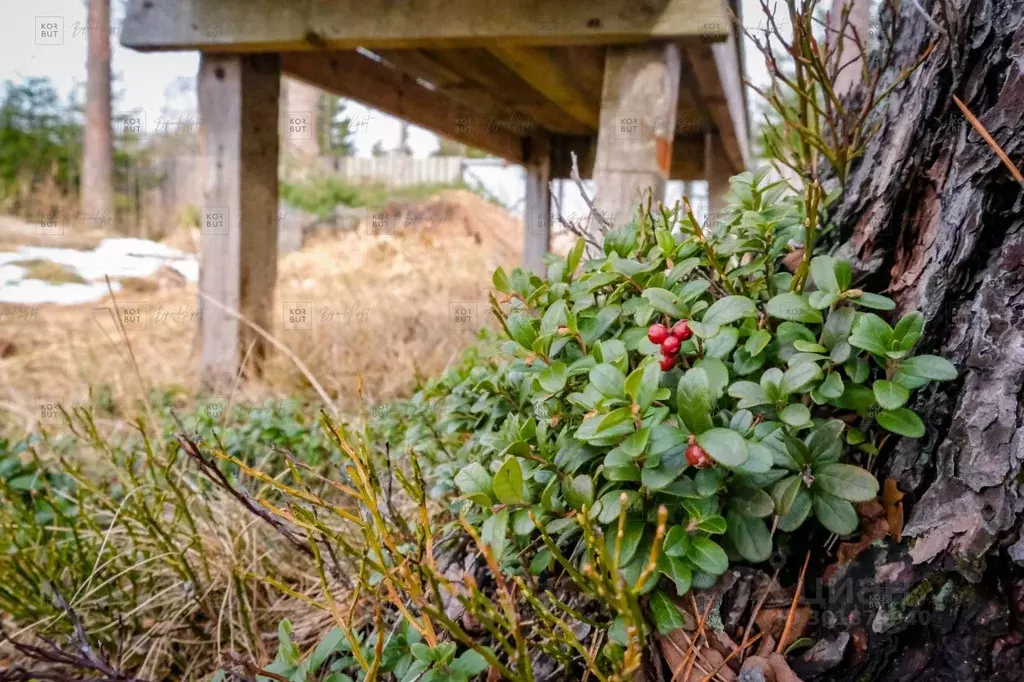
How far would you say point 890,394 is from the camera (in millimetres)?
780

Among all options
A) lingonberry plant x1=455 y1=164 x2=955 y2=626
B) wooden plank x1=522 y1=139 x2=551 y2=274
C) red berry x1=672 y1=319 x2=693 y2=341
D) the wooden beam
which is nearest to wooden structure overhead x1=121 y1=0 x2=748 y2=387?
lingonberry plant x1=455 y1=164 x2=955 y2=626

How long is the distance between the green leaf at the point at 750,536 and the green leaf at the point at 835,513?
66 millimetres

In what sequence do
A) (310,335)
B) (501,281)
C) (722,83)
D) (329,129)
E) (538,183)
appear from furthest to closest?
(329,129) < (538,183) < (722,83) < (310,335) < (501,281)

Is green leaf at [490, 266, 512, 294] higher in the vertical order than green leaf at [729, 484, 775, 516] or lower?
higher

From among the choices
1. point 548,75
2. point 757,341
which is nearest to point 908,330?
point 757,341

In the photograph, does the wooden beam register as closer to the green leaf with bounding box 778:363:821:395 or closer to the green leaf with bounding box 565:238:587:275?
the green leaf with bounding box 565:238:587:275

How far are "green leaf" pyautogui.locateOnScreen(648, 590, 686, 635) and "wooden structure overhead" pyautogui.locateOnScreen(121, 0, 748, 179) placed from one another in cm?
138

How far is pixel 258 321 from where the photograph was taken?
309cm

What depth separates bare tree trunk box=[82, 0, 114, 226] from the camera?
1120 cm

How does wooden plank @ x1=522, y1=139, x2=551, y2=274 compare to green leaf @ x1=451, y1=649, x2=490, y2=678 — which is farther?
wooden plank @ x1=522, y1=139, x2=551, y2=274

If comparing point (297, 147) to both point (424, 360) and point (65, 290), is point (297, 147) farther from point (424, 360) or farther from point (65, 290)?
point (424, 360)

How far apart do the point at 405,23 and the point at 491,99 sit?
195 cm

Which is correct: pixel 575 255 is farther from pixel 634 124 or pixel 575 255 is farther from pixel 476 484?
pixel 634 124

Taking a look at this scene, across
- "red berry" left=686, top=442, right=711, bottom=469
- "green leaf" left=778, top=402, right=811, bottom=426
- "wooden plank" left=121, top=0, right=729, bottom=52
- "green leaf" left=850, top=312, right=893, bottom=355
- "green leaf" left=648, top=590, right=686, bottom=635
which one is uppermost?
"wooden plank" left=121, top=0, right=729, bottom=52
